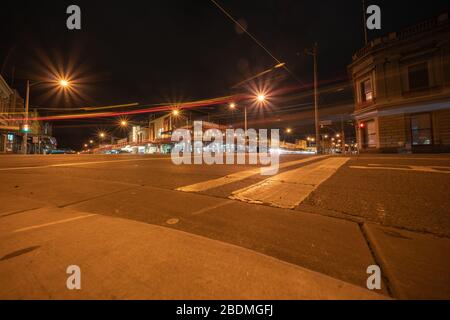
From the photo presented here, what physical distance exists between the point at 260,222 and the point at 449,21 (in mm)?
21960

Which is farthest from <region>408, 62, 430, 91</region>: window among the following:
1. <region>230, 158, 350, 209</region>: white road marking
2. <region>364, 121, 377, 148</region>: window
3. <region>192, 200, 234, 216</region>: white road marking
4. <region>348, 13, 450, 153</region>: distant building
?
<region>192, 200, 234, 216</region>: white road marking

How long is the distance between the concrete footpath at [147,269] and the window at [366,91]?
2200 cm

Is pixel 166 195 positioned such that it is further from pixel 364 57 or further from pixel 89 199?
pixel 364 57

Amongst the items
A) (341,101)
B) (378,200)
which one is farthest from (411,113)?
(378,200)

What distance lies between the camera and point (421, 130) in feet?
50.2

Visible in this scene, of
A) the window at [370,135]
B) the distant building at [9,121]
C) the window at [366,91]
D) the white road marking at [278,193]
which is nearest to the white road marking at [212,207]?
the white road marking at [278,193]

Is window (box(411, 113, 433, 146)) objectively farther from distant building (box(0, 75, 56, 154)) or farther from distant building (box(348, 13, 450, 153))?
distant building (box(0, 75, 56, 154))

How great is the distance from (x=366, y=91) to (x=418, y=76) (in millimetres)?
3686

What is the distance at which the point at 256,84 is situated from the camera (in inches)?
700

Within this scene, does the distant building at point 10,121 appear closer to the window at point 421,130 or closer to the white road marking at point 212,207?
the white road marking at point 212,207

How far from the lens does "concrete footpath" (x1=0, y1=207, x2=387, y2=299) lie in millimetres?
1211

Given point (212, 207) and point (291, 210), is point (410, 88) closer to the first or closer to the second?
point (291, 210)

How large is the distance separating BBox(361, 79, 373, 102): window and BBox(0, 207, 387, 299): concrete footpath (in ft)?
72.2

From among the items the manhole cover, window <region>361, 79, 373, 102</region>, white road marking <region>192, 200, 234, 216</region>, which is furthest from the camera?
window <region>361, 79, 373, 102</region>
